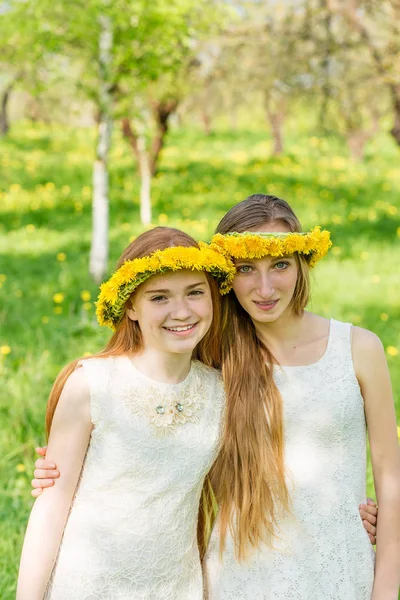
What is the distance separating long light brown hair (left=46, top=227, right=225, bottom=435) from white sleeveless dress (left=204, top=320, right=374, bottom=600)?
27 cm

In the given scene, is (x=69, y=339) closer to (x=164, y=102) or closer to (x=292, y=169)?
(x=164, y=102)

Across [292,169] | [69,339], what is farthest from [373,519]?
[292,169]

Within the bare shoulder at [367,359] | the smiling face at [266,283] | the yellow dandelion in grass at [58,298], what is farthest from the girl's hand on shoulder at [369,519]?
the yellow dandelion in grass at [58,298]

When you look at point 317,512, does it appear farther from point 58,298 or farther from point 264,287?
point 58,298

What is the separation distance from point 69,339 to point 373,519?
3296mm

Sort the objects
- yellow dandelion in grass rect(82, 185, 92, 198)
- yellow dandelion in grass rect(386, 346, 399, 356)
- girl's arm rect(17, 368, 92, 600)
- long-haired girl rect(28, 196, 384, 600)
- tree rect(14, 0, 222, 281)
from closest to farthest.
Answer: girl's arm rect(17, 368, 92, 600) → long-haired girl rect(28, 196, 384, 600) → yellow dandelion in grass rect(386, 346, 399, 356) → tree rect(14, 0, 222, 281) → yellow dandelion in grass rect(82, 185, 92, 198)

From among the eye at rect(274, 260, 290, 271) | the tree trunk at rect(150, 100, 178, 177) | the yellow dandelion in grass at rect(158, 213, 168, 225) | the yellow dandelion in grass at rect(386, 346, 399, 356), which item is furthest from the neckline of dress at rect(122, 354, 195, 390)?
the tree trunk at rect(150, 100, 178, 177)

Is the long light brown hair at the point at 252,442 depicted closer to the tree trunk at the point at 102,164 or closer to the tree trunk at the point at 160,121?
the tree trunk at the point at 102,164

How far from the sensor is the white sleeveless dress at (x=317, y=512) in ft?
7.38

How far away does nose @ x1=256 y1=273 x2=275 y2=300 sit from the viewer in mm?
2176

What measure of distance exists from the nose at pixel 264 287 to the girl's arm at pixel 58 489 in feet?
1.95

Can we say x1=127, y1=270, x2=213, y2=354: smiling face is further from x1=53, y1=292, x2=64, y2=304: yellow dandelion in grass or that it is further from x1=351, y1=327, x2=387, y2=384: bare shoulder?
x1=53, y1=292, x2=64, y2=304: yellow dandelion in grass

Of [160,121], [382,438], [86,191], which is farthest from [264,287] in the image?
[160,121]

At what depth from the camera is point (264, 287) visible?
2184 mm
